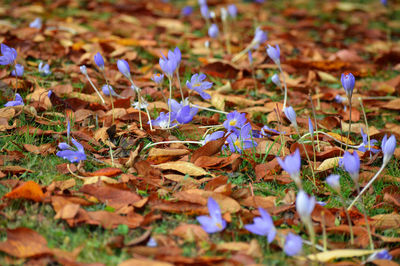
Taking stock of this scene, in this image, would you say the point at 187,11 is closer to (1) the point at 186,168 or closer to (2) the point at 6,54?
(2) the point at 6,54

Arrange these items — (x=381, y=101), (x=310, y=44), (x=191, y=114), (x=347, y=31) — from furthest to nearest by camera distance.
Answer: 1. (x=347, y=31)
2. (x=310, y=44)
3. (x=381, y=101)
4. (x=191, y=114)

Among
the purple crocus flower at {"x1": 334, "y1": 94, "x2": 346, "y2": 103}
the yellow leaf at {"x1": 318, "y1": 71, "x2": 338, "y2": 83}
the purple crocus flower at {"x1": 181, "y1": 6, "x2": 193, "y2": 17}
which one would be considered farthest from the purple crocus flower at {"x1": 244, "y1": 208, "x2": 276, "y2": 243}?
the purple crocus flower at {"x1": 181, "y1": 6, "x2": 193, "y2": 17}

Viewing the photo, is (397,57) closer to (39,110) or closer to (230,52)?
(230,52)

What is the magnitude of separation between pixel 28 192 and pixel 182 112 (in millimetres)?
716

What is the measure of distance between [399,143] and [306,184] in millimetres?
675

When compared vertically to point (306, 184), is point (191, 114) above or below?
above

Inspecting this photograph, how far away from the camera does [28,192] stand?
1443 millimetres

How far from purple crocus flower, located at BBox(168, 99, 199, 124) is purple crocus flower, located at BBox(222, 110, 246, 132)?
18 cm

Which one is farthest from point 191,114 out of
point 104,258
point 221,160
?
point 104,258

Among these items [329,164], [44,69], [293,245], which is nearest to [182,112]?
[329,164]

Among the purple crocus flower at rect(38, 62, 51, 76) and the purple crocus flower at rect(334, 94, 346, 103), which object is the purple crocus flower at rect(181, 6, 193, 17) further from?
the purple crocus flower at rect(334, 94, 346, 103)

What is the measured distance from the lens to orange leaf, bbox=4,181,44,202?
143cm

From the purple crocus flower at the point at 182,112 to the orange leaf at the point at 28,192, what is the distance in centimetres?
67

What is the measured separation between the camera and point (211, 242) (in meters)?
1.37
